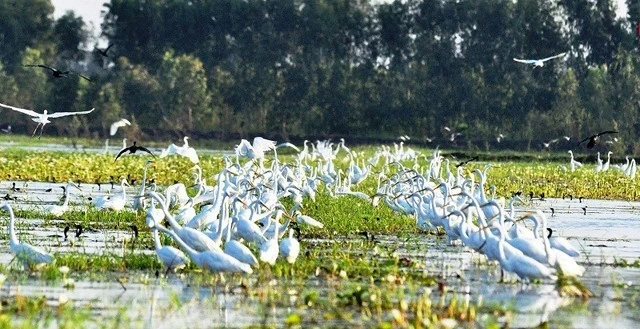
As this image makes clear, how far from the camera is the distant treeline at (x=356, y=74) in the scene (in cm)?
6550

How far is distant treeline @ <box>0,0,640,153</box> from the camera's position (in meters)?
65.5

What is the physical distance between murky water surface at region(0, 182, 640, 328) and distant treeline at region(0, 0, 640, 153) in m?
43.9

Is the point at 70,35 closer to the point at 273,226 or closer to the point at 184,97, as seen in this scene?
the point at 184,97

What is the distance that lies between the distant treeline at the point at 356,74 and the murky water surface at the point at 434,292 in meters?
43.9

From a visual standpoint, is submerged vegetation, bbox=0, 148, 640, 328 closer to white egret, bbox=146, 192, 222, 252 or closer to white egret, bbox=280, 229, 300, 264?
white egret, bbox=280, 229, 300, 264

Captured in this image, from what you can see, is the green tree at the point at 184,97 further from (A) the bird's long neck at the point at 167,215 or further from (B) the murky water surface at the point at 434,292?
(A) the bird's long neck at the point at 167,215

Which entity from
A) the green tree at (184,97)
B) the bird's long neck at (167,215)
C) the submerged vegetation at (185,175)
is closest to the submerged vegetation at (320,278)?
the bird's long neck at (167,215)

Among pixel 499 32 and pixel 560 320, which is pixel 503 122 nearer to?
pixel 499 32

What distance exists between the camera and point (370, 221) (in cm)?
2036

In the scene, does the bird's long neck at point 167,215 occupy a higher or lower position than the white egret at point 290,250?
higher

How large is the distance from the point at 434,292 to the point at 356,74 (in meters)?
56.8

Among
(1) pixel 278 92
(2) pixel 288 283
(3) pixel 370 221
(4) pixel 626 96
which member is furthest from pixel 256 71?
(2) pixel 288 283

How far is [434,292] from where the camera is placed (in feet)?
42.9

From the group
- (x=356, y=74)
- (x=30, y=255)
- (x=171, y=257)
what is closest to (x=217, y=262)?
(x=171, y=257)
